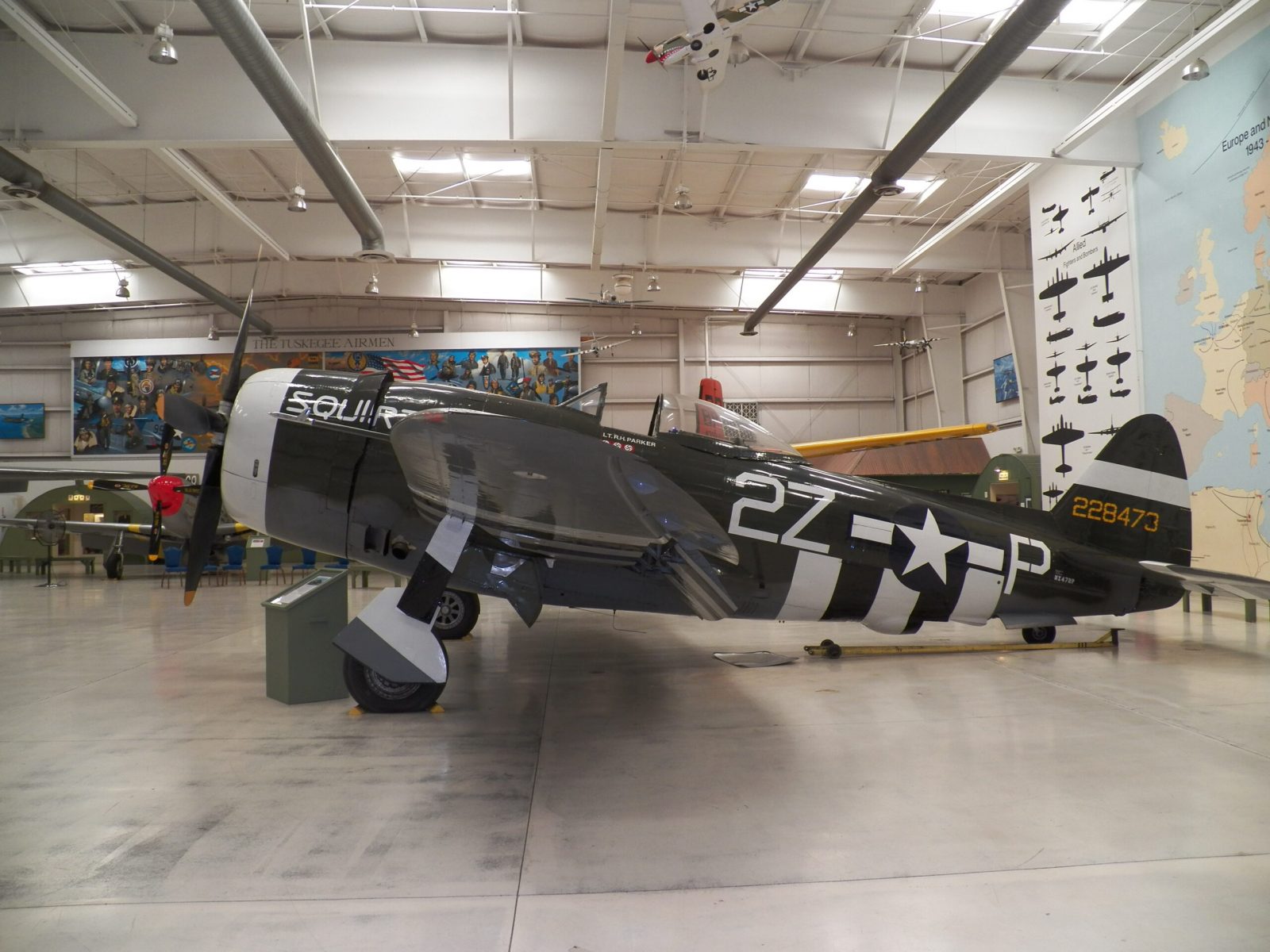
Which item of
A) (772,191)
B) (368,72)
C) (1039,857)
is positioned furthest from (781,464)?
(772,191)

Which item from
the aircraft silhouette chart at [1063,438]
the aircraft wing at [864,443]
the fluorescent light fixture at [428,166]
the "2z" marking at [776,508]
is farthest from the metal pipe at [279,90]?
the aircraft silhouette chart at [1063,438]

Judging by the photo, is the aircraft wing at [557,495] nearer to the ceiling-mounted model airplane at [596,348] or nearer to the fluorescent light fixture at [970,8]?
the fluorescent light fixture at [970,8]

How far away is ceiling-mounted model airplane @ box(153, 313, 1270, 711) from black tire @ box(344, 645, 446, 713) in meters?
0.01

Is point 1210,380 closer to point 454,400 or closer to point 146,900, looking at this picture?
point 454,400

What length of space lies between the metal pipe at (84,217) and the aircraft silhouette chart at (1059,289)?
11.9 metres

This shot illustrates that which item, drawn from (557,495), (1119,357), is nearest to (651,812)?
(557,495)

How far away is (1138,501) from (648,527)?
4760mm

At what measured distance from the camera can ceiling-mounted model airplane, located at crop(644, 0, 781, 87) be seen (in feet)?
21.5

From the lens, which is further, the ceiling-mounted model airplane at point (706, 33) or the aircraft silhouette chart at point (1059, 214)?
the aircraft silhouette chart at point (1059, 214)

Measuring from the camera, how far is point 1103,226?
426 inches

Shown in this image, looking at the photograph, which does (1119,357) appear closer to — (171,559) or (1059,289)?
(1059,289)

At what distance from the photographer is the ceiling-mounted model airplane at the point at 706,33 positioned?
654 centimetres

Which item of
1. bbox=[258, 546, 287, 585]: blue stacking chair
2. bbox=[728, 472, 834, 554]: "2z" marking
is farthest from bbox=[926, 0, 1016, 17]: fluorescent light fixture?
bbox=[258, 546, 287, 585]: blue stacking chair

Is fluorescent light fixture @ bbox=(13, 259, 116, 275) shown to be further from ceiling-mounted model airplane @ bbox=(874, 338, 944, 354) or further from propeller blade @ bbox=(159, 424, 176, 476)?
ceiling-mounted model airplane @ bbox=(874, 338, 944, 354)
